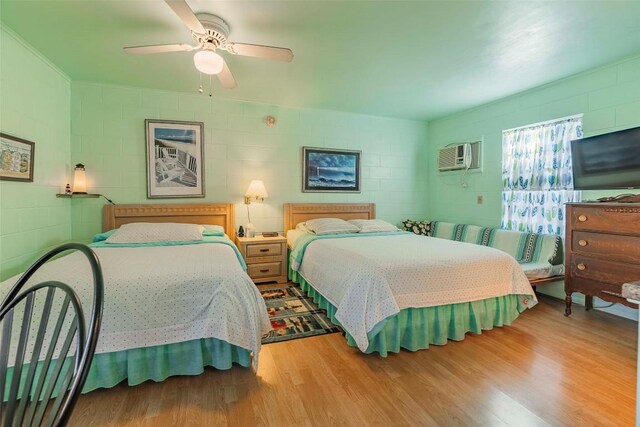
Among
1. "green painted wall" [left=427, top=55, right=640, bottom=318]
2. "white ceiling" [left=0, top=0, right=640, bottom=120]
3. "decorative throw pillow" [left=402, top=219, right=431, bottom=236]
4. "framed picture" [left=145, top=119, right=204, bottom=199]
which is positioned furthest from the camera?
"decorative throw pillow" [left=402, top=219, right=431, bottom=236]

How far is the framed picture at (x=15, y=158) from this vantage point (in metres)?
2.30

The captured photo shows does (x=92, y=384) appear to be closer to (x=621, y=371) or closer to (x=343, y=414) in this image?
(x=343, y=414)

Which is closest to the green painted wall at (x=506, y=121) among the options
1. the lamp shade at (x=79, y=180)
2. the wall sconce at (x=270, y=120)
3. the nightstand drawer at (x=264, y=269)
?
the wall sconce at (x=270, y=120)

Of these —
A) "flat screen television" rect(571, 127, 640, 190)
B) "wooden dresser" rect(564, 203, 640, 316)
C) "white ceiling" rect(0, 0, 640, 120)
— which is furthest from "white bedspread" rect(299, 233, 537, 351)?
"white ceiling" rect(0, 0, 640, 120)

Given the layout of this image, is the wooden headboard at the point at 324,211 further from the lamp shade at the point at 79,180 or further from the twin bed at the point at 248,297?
the lamp shade at the point at 79,180

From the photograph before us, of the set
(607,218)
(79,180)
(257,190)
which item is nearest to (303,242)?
(257,190)

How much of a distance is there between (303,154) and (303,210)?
795 mm

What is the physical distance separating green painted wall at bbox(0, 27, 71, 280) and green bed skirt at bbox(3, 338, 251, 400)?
4.37 feet

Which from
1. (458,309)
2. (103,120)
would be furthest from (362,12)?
(103,120)

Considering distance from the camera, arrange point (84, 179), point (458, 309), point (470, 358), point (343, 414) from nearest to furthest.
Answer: point (343, 414)
point (470, 358)
point (458, 309)
point (84, 179)

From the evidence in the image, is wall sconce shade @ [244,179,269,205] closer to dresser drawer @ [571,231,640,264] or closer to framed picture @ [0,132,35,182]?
framed picture @ [0,132,35,182]

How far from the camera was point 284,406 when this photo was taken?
1.67m

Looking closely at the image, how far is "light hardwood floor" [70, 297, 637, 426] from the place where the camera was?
5.19ft

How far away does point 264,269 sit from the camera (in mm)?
3717
